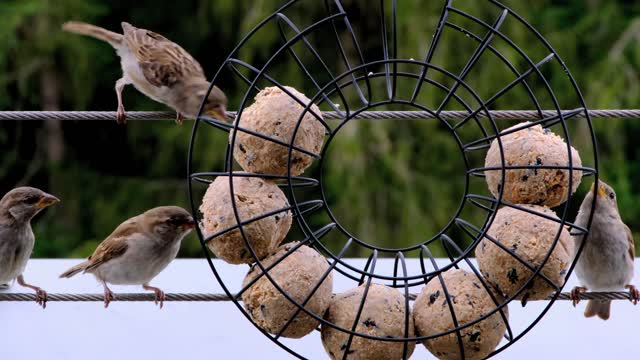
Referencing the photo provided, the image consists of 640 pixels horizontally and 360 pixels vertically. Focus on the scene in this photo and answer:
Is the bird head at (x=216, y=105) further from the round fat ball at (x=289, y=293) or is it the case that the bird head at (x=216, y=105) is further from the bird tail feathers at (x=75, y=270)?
the bird tail feathers at (x=75, y=270)

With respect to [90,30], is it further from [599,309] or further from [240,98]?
[240,98]

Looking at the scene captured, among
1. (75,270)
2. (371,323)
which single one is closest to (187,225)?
(75,270)

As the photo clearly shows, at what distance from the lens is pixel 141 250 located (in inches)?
110

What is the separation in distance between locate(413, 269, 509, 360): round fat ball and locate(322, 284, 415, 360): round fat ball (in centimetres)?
4

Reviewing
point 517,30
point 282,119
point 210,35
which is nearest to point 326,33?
point 210,35

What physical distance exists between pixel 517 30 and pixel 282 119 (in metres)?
3.95

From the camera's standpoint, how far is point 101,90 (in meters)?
6.50

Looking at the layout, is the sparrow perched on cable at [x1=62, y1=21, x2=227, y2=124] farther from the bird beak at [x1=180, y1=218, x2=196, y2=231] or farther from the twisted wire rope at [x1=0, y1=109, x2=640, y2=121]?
the bird beak at [x1=180, y1=218, x2=196, y2=231]

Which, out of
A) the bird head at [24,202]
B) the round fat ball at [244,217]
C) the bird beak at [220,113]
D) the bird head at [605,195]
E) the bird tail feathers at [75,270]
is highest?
the bird beak at [220,113]

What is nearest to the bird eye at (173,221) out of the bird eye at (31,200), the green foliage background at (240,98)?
the bird eye at (31,200)

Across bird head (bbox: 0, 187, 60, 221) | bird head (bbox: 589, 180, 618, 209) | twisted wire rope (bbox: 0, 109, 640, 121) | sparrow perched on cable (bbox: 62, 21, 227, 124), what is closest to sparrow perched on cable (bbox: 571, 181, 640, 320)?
bird head (bbox: 589, 180, 618, 209)

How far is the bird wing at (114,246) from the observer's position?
286 cm

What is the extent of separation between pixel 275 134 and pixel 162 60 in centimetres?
71

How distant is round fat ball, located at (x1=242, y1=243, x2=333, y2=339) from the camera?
1.98 m
